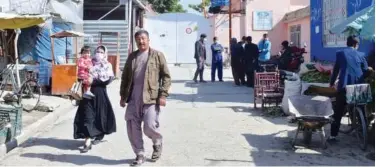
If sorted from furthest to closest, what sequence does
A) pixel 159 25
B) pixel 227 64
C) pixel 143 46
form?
pixel 159 25 < pixel 227 64 < pixel 143 46

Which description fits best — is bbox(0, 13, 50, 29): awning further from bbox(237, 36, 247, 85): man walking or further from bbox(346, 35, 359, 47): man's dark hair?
bbox(237, 36, 247, 85): man walking

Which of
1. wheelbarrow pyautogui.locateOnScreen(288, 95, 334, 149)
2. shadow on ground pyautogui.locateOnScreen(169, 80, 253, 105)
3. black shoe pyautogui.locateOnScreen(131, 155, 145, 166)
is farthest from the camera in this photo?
shadow on ground pyautogui.locateOnScreen(169, 80, 253, 105)

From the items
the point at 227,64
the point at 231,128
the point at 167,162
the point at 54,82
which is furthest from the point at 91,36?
the point at 167,162

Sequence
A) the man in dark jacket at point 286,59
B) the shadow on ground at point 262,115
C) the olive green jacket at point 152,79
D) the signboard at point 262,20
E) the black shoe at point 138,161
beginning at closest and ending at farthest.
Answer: the olive green jacket at point 152,79, the black shoe at point 138,161, the shadow on ground at point 262,115, the man in dark jacket at point 286,59, the signboard at point 262,20

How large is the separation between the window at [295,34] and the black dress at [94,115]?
18972 mm

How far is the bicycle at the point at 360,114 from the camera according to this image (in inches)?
279

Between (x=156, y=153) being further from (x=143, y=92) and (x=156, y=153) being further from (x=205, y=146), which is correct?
(x=205, y=146)

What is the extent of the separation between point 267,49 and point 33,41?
712cm

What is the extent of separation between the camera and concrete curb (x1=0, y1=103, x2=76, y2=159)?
24.0 ft

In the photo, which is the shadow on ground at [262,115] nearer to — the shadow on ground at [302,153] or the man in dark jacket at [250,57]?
the shadow on ground at [302,153]

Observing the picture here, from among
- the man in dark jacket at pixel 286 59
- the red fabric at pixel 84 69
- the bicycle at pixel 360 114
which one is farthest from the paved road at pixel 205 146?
the man in dark jacket at pixel 286 59

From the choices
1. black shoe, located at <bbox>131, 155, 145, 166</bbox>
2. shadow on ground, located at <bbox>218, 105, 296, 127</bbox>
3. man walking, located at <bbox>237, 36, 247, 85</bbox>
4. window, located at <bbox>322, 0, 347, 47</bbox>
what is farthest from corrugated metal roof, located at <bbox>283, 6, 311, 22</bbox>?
black shoe, located at <bbox>131, 155, 145, 166</bbox>

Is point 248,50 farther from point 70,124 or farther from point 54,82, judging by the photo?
point 70,124

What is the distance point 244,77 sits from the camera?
55.1 feet
